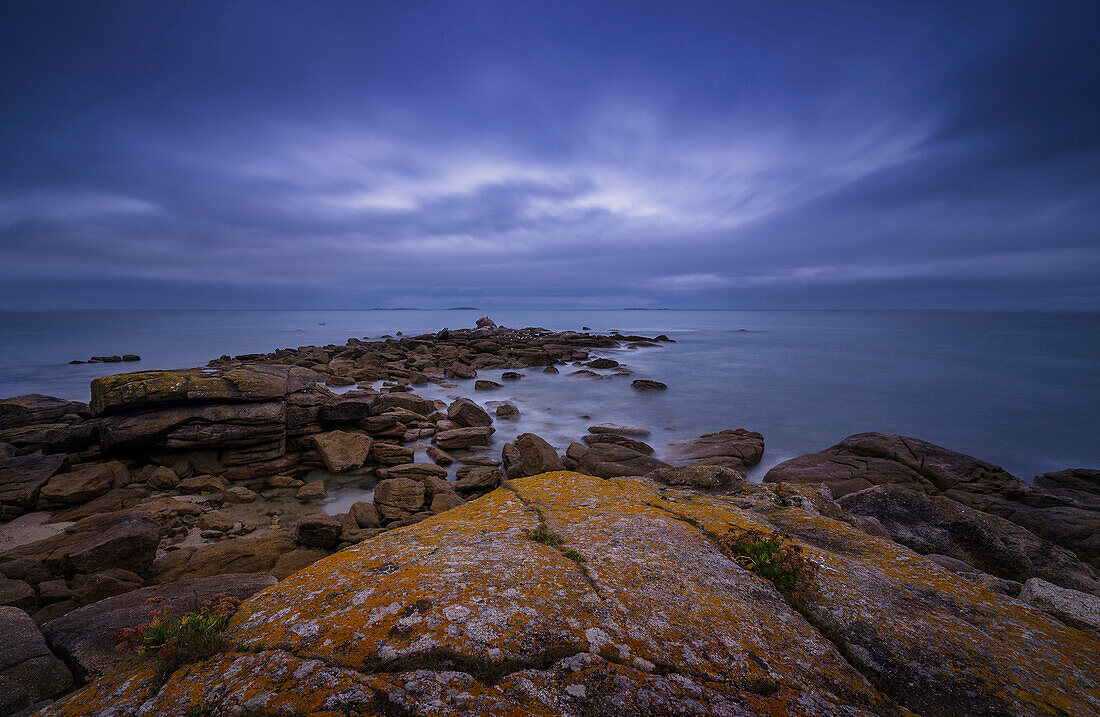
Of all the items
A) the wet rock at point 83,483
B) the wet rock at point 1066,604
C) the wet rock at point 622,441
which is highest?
the wet rock at point 1066,604

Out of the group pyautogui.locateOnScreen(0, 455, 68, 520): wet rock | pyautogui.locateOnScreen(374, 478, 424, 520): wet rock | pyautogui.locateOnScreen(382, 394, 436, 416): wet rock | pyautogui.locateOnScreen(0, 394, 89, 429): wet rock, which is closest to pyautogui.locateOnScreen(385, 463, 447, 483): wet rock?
pyautogui.locateOnScreen(374, 478, 424, 520): wet rock

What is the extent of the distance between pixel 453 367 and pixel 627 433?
17.6 meters

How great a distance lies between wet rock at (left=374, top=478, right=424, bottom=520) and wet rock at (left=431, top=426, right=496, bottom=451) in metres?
4.47

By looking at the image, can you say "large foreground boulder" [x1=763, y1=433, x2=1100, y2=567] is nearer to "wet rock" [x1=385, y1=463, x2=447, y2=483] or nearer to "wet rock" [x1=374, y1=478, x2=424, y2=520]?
"wet rock" [x1=374, y1=478, x2=424, y2=520]

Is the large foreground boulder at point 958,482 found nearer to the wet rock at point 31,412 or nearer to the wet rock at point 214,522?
the wet rock at point 214,522

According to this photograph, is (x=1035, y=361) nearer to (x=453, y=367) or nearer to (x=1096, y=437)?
(x=1096, y=437)

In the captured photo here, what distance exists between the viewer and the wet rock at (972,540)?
5547 mm

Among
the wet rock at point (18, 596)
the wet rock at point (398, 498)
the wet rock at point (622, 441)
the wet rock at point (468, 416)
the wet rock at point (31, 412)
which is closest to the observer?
the wet rock at point (18, 596)

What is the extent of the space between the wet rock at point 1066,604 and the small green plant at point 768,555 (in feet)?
6.19

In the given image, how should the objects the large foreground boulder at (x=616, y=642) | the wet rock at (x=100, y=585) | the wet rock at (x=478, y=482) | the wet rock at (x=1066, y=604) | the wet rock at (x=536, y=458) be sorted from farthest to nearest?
the wet rock at (x=536, y=458) < the wet rock at (x=478, y=482) < the wet rock at (x=100, y=585) < the wet rock at (x=1066, y=604) < the large foreground boulder at (x=616, y=642)

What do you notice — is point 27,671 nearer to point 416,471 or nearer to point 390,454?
point 416,471

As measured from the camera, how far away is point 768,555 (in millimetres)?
3654

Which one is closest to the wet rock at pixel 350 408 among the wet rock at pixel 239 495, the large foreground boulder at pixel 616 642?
the wet rock at pixel 239 495

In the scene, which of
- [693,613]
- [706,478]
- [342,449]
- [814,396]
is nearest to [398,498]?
[342,449]
